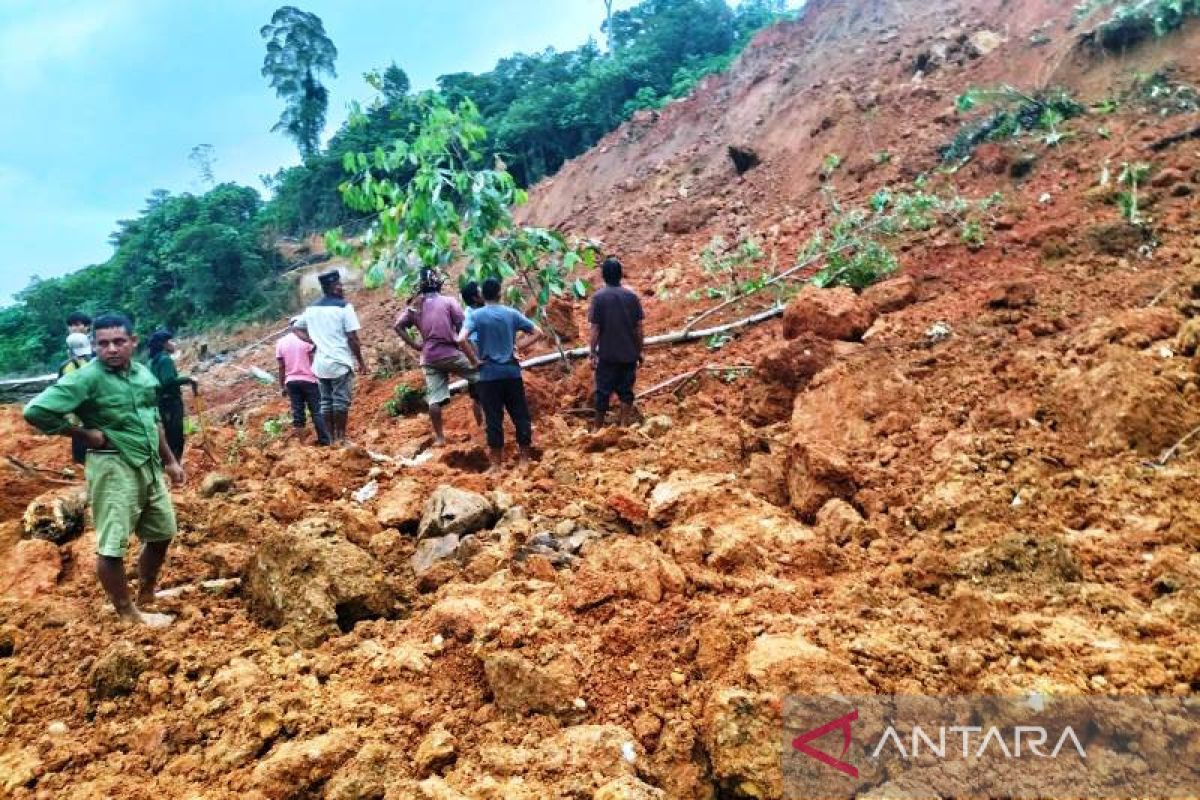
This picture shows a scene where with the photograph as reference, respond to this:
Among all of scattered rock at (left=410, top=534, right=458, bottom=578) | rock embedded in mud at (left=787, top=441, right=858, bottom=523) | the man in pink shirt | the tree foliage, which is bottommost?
rock embedded in mud at (left=787, top=441, right=858, bottom=523)

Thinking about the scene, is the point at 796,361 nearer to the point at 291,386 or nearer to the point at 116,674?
the point at 116,674

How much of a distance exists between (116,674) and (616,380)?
11.8 feet

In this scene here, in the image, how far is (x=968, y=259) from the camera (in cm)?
600

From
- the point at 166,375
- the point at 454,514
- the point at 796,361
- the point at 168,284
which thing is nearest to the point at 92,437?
the point at 454,514

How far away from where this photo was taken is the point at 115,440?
295 cm

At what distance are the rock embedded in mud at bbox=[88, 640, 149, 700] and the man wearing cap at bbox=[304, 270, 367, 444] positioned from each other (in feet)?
10.8

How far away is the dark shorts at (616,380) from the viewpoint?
5293mm

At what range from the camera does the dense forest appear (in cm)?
2400

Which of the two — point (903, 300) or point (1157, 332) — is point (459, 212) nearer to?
point (903, 300)

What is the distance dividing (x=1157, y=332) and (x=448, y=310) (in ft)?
14.3

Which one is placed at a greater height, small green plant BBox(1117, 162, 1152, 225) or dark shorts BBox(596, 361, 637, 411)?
small green plant BBox(1117, 162, 1152, 225)

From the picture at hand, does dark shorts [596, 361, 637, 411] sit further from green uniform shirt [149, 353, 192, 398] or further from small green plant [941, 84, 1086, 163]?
small green plant [941, 84, 1086, 163]

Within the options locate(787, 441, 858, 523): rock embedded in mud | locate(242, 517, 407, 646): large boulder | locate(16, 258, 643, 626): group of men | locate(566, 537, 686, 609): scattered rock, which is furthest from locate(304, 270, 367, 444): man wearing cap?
locate(787, 441, 858, 523): rock embedded in mud

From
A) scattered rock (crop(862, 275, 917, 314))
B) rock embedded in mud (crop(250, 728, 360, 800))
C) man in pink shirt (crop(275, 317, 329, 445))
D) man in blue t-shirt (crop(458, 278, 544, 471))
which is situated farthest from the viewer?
man in pink shirt (crop(275, 317, 329, 445))
